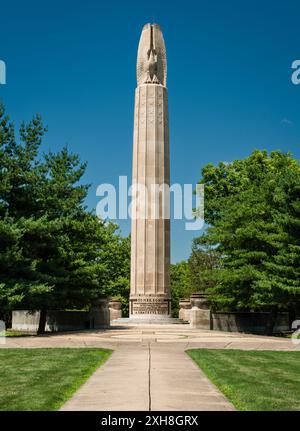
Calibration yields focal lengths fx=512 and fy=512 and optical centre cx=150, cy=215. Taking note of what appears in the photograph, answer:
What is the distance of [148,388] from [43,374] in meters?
2.95

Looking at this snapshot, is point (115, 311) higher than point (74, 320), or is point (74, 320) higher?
point (74, 320)

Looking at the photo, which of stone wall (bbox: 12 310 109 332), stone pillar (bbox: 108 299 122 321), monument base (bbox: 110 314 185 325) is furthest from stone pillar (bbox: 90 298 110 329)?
stone pillar (bbox: 108 299 122 321)

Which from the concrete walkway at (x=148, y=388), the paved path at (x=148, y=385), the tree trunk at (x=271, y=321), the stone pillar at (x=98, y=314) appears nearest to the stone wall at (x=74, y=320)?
the stone pillar at (x=98, y=314)

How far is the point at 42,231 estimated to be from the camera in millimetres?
22312

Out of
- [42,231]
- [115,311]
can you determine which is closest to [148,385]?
[42,231]

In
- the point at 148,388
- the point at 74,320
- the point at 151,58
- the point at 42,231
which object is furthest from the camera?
the point at 151,58

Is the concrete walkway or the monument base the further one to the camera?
the monument base

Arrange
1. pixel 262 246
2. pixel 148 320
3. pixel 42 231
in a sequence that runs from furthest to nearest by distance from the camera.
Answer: pixel 148 320, pixel 262 246, pixel 42 231

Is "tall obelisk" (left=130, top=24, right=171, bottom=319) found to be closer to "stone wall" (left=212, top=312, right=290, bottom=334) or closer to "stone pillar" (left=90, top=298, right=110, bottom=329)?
"stone pillar" (left=90, top=298, right=110, bottom=329)

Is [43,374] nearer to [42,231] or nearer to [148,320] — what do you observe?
[42,231]

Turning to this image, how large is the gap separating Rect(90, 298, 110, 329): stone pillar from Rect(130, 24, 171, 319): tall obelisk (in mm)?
6201

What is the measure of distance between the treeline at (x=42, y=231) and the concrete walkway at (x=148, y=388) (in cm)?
951

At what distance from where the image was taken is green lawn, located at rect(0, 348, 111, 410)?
7.82 m
